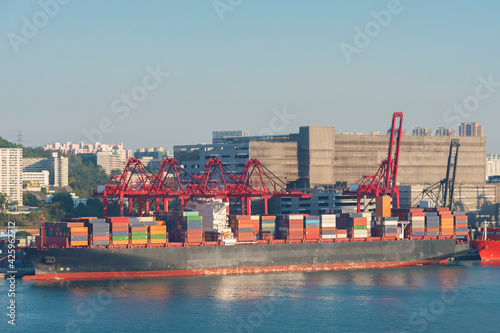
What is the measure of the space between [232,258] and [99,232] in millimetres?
17033

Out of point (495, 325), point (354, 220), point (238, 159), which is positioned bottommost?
point (495, 325)

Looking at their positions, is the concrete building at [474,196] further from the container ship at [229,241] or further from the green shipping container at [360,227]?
the green shipping container at [360,227]

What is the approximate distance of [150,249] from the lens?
324 ft

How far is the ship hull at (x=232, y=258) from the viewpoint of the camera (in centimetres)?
9625

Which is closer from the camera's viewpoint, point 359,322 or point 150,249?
point 359,322

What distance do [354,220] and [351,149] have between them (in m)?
67.7

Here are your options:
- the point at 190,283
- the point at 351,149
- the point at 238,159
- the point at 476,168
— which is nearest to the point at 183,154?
the point at 238,159

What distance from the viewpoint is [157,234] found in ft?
329

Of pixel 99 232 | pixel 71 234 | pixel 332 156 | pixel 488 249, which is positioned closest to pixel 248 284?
pixel 99 232

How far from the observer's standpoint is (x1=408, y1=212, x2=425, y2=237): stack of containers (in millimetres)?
117938

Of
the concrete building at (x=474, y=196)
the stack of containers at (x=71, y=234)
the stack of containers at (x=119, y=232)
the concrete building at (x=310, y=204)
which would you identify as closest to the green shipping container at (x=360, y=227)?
the stack of containers at (x=119, y=232)

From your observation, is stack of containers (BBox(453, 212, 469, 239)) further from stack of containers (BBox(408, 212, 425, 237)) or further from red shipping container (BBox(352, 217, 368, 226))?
red shipping container (BBox(352, 217, 368, 226))

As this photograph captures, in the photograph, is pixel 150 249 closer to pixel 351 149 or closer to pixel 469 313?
pixel 469 313

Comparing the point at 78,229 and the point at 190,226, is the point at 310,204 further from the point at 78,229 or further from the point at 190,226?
the point at 78,229
